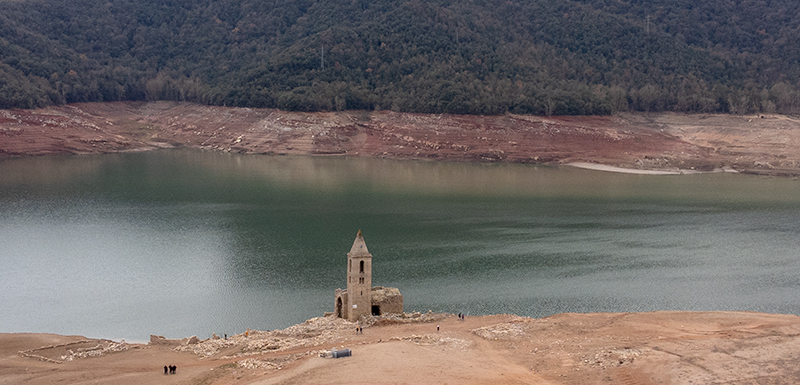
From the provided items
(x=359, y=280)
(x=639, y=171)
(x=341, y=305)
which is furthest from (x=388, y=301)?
(x=639, y=171)

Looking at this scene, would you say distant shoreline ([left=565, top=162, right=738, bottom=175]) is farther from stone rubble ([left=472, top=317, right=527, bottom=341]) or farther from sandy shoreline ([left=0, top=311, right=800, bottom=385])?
stone rubble ([left=472, top=317, right=527, bottom=341])

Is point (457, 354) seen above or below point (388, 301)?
below

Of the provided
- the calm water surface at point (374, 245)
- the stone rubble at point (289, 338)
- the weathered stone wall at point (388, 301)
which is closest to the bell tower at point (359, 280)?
the stone rubble at point (289, 338)

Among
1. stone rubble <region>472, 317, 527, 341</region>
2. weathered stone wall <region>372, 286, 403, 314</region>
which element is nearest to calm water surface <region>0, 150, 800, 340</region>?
weathered stone wall <region>372, 286, 403, 314</region>

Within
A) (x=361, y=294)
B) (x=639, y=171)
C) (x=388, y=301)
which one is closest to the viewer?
(x=361, y=294)

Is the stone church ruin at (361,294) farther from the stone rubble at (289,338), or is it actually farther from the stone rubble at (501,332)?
the stone rubble at (501,332)

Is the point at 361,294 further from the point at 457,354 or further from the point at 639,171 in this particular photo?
the point at 639,171
